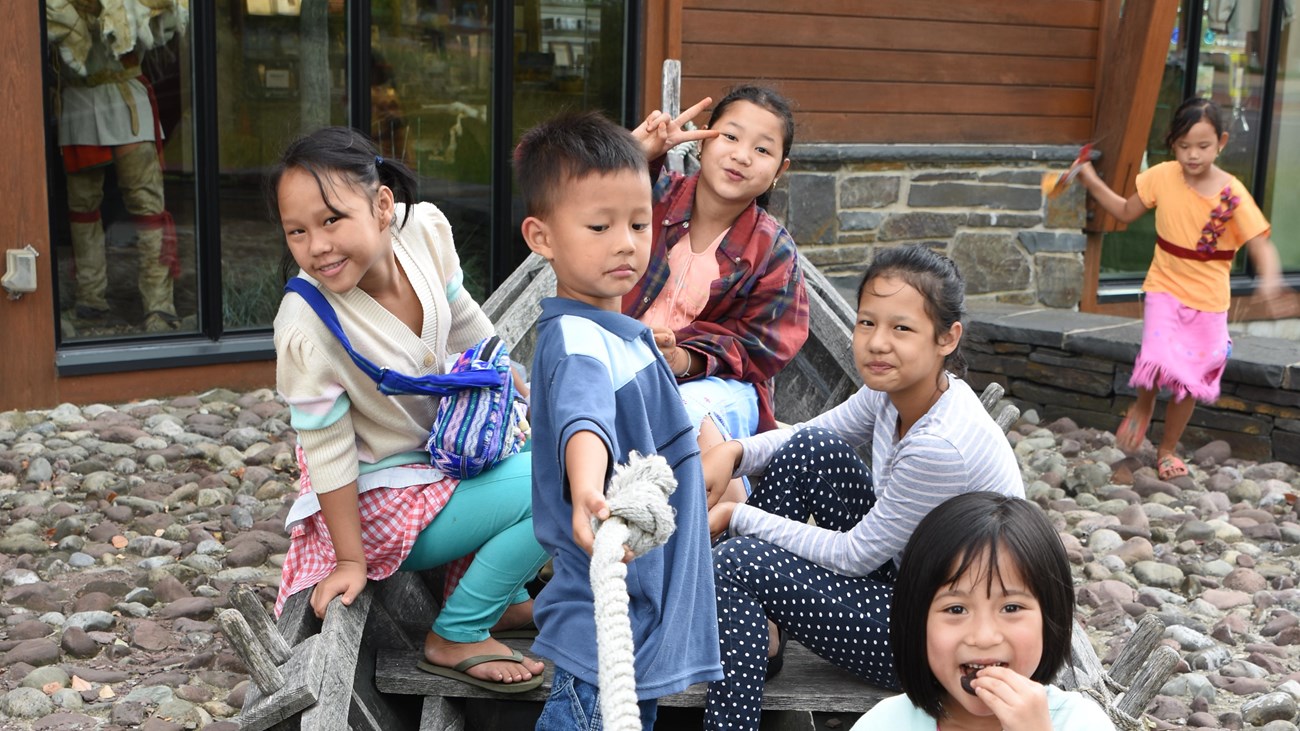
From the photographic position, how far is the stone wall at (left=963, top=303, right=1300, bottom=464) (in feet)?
17.5

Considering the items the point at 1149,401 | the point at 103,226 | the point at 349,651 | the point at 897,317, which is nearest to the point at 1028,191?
the point at 1149,401

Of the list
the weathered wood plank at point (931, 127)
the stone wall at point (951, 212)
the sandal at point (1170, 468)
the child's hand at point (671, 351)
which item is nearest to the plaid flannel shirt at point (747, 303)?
the child's hand at point (671, 351)

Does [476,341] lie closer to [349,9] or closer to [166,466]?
[166,466]

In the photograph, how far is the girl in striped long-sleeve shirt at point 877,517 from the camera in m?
2.24

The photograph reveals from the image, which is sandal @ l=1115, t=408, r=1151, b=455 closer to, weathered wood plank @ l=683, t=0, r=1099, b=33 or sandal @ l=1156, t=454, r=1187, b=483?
sandal @ l=1156, t=454, r=1187, b=483

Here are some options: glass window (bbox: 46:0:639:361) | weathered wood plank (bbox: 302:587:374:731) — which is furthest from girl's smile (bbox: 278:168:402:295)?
glass window (bbox: 46:0:639:361)

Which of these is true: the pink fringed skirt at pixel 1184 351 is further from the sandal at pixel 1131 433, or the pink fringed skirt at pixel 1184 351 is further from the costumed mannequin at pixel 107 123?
the costumed mannequin at pixel 107 123

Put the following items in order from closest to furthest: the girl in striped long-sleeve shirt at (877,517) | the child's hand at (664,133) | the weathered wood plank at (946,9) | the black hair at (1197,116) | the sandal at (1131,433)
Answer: the girl in striped long-sleeve shirt at (877,517)
the child's hand at (664,133)
the black hair at (1197,116)
the sandal at (1131,433)
the weathered wood plank at (946,9)

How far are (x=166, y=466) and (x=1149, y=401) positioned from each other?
3582 mm

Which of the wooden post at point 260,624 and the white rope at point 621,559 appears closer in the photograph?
the white rope at point 621,559

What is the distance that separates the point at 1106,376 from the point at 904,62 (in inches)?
78.3

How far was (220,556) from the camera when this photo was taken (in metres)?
3.88

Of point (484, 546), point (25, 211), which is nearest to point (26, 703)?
point (484, 546)

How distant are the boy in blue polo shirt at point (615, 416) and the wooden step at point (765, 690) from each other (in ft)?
0.87
